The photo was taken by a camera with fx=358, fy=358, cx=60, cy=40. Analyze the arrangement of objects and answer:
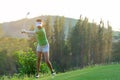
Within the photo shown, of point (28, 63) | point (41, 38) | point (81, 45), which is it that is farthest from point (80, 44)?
point (41, 38)

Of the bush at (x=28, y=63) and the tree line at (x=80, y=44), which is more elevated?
the bush at (x=28, y=63)

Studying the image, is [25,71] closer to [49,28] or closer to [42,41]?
[42,41]

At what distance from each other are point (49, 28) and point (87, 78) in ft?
201

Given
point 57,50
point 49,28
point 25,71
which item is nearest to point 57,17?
point 49,28

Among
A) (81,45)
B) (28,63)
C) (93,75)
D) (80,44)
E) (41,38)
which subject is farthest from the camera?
(81,45)

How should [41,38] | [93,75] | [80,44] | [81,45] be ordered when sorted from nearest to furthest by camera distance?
[41,38]
[93,75]
[80,44]
[81,45]

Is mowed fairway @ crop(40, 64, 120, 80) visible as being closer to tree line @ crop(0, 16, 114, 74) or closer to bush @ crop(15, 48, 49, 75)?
bush @ crop(15, 48, 49, 75)

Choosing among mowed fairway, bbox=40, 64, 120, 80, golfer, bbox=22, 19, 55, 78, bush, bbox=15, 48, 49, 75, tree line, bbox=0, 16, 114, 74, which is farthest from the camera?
tree line, bbox=0, 16, 114, 74

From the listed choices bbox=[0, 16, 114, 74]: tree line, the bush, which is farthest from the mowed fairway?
bbox=[0, 16, 114, 74]: tree line

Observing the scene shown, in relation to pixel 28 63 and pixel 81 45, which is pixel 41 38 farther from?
pixel 81 45

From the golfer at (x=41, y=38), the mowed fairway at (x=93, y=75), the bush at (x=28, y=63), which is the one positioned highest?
the golfer at (x=41, y=38)

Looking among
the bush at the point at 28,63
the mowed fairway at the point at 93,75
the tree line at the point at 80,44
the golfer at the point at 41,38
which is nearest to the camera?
the golfer at the point at 41,38

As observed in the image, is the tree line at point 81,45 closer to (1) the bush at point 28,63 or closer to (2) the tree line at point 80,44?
(2) the tree line at point 80,44

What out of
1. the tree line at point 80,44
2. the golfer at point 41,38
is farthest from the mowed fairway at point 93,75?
the tree line at point 80,44
